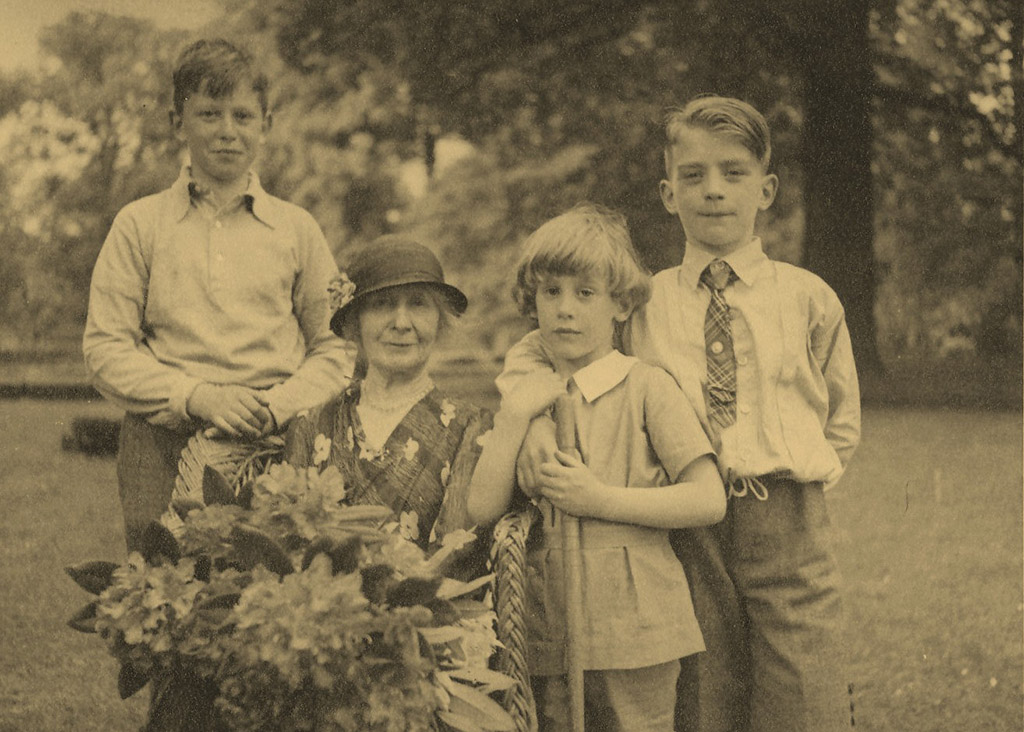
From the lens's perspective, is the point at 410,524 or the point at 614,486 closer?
the point at 614,486

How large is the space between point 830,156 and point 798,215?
22cm

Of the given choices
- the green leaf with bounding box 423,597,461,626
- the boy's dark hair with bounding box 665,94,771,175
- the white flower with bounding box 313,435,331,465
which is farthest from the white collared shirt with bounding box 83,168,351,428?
the boy's dark hair with bounding box 665,94,771,175

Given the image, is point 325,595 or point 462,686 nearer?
point 325,595

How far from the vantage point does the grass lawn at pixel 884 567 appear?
8.86 feet

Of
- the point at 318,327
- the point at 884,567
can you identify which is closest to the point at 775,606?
the point at 884,567

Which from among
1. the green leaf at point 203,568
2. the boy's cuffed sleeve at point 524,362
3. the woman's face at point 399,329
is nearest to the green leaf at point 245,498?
the green leaf at point 203,568

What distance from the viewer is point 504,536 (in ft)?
6.48

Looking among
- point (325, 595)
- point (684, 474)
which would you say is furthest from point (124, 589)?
point (684, 474)

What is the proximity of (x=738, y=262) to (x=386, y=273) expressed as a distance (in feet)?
2.61

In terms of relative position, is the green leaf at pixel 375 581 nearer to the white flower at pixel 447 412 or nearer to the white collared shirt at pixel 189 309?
the white flower at pixel 447 412

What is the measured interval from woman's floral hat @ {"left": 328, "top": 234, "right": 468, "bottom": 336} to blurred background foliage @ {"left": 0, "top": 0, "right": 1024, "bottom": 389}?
0.64 m

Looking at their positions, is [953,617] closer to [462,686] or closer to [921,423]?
[921,423]

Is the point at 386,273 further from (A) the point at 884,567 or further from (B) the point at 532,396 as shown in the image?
(A) the point at 884,567

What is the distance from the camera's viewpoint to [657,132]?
3092 mm
